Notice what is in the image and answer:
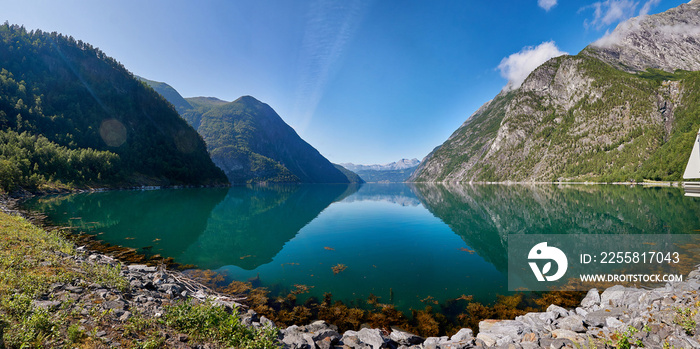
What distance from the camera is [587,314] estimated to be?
1059 centimetres

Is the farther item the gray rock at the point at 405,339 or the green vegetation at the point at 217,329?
the gray rock at the point at 405,339

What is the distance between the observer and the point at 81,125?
118312 mm


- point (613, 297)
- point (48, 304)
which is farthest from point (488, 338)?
point (48, 304)

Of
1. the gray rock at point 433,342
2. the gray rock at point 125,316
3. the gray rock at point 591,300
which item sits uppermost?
the gray rock at point 591,300

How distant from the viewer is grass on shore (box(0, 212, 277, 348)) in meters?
5.43

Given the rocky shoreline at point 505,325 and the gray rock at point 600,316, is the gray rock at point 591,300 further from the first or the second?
the gray rock at point 600,316

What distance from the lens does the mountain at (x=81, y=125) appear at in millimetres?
72000

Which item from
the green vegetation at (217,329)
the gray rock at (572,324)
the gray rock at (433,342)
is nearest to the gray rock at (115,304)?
the green vegetation at (217,329)

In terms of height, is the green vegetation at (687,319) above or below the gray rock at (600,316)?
above

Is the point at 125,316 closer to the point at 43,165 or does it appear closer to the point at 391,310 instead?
the point at 391,310

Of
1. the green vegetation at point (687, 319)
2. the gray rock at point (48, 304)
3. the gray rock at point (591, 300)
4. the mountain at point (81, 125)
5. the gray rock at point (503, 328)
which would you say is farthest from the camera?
the mountain at point (81, 125)

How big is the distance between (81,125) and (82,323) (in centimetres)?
17006

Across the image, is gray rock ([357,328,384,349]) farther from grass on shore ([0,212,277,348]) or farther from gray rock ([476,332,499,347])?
gray rock ([476,332,499,347])

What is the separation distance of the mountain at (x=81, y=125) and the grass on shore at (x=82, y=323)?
69.1 meters
